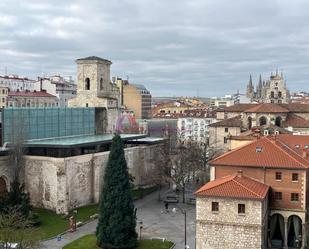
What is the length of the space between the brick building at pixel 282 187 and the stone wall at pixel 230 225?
12.6 feet

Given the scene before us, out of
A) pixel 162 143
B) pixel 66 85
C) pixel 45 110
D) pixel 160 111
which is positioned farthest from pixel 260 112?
pixel 160 111

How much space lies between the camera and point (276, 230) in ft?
120

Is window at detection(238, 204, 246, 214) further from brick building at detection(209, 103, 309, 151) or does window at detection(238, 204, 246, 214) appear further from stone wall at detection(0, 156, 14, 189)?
brick building at detection(209, 103, 309, 151)

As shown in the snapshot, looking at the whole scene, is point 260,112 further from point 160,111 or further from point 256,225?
point 160,111

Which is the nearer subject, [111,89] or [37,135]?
[37,135]

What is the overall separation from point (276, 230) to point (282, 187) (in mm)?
3504

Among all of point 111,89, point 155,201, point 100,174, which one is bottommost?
point 155,201

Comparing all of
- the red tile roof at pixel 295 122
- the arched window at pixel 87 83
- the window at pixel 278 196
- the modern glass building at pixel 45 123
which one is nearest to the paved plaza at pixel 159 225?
the window at pixel 278 196

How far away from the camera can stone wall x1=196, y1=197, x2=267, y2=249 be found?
3111 cm

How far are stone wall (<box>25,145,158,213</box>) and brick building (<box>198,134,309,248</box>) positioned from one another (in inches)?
649

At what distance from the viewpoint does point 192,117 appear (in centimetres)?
11438

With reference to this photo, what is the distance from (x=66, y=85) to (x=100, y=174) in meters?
86.8

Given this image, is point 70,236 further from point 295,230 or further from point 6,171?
point 295,230

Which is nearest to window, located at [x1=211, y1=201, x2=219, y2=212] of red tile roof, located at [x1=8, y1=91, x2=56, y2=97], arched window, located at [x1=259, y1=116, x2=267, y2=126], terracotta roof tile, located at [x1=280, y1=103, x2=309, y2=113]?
arched window, located at [x1=259, y1=116, x2=267, y2=126]
